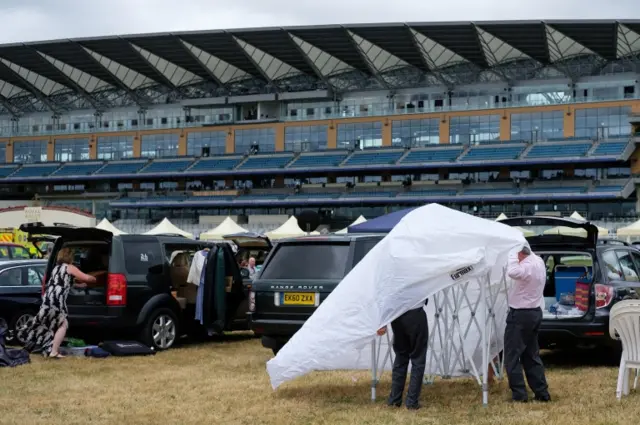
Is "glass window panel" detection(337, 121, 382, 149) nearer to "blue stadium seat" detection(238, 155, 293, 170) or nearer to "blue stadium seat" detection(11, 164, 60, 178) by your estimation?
"blue stadium seat" detection(238, 155, 293, 170)

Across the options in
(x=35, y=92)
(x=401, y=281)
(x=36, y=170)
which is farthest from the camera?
(x=35, y=92)

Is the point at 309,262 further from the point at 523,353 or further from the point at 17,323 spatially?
the point at 17,323

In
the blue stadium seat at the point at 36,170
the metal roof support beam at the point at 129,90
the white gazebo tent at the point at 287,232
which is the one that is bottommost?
the white gazebo tent at the point at 287,232

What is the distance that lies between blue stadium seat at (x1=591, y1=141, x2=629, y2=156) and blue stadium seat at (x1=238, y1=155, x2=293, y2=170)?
26.7 meters

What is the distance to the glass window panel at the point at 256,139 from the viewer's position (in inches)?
3159

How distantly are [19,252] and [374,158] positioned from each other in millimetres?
52838

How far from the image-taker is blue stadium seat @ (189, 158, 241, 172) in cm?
7881

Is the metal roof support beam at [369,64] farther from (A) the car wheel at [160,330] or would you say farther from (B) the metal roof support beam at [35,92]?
(A) the car wheel at [160,330]

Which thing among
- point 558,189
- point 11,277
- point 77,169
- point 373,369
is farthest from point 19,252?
point 77,169

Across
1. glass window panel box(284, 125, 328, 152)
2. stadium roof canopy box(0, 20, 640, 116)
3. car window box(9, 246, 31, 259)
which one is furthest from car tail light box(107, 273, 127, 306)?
glass window panel box(284, 125, 328, 152)

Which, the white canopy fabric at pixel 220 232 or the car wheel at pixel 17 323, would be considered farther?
the white canopy fabric at pixel 220 232

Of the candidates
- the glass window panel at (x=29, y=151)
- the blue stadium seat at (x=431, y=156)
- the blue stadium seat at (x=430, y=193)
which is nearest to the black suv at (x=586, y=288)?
the blue stadium seat at (x=430, y=193)

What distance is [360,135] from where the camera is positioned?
3019 inches

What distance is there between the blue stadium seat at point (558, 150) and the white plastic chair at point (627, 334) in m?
59.5
